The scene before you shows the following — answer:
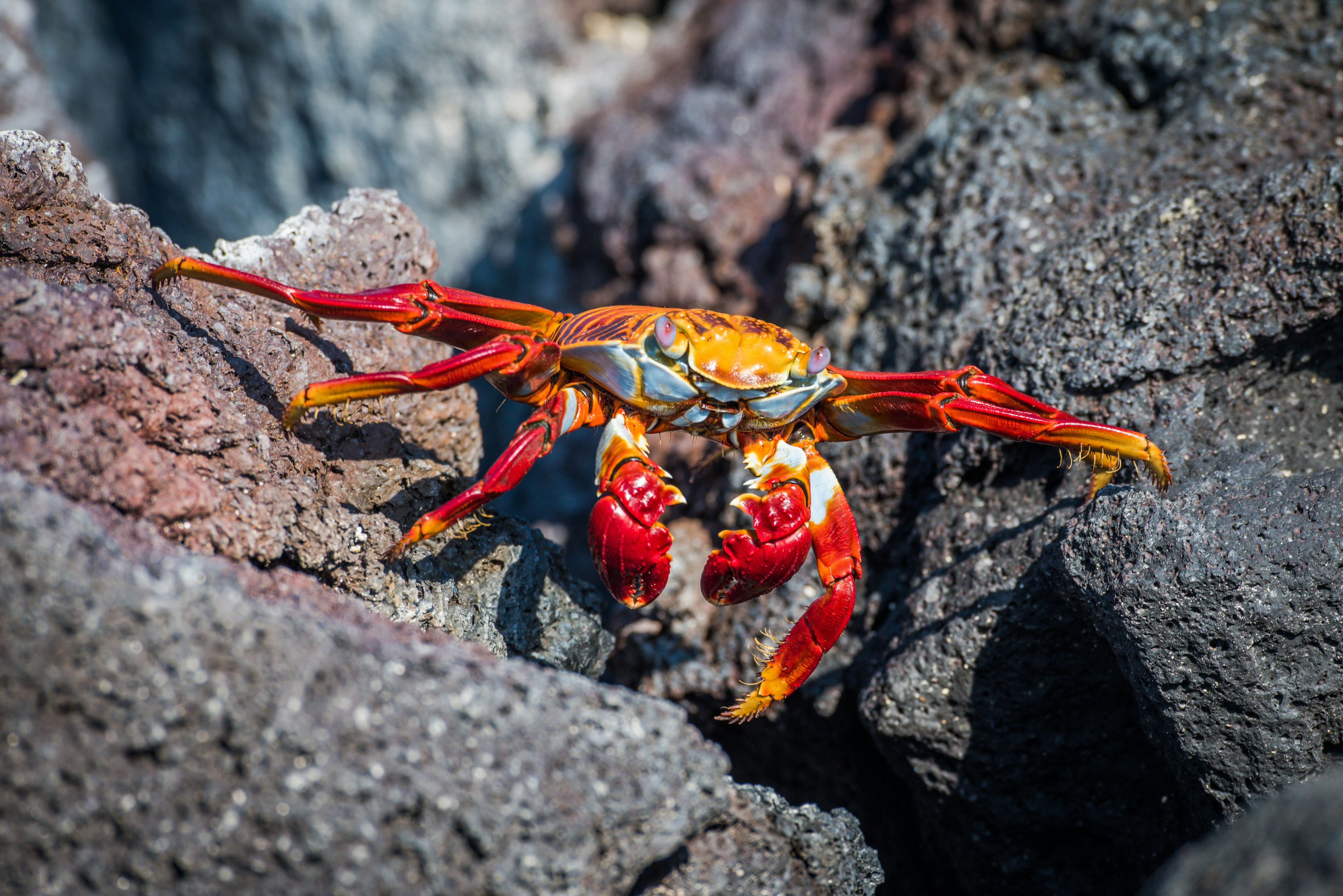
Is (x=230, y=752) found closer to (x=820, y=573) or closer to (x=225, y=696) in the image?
(x=225, y=696)

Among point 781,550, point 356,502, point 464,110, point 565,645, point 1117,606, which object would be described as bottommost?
point 1117,606

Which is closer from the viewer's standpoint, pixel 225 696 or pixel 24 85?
pixel 225 696

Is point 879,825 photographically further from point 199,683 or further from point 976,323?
point 199,683

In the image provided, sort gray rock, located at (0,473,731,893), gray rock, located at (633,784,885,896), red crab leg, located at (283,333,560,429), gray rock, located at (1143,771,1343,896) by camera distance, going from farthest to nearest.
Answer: red crab leg, located at (283,333,560,429), gray rock, located at (633,784,885,896), gray rock, located at (0,473,731,893), gray rock, located at (1143,771,1343,896)

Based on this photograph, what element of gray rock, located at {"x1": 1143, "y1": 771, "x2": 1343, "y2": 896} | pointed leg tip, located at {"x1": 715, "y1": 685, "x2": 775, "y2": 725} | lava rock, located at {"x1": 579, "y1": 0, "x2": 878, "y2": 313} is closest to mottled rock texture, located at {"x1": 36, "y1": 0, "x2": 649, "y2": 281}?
lava rock, located at {"x1": 579, "y1": 0, "x2": 878, "y2": 313}

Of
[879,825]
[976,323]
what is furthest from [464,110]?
[879,825]

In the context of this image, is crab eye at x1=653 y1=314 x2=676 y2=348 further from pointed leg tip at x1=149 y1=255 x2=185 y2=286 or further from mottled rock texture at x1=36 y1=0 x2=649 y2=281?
mottled rock texture at x1=36 y1=0 x2=649 y2=281

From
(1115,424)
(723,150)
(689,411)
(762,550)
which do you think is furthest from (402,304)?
(723,150)
